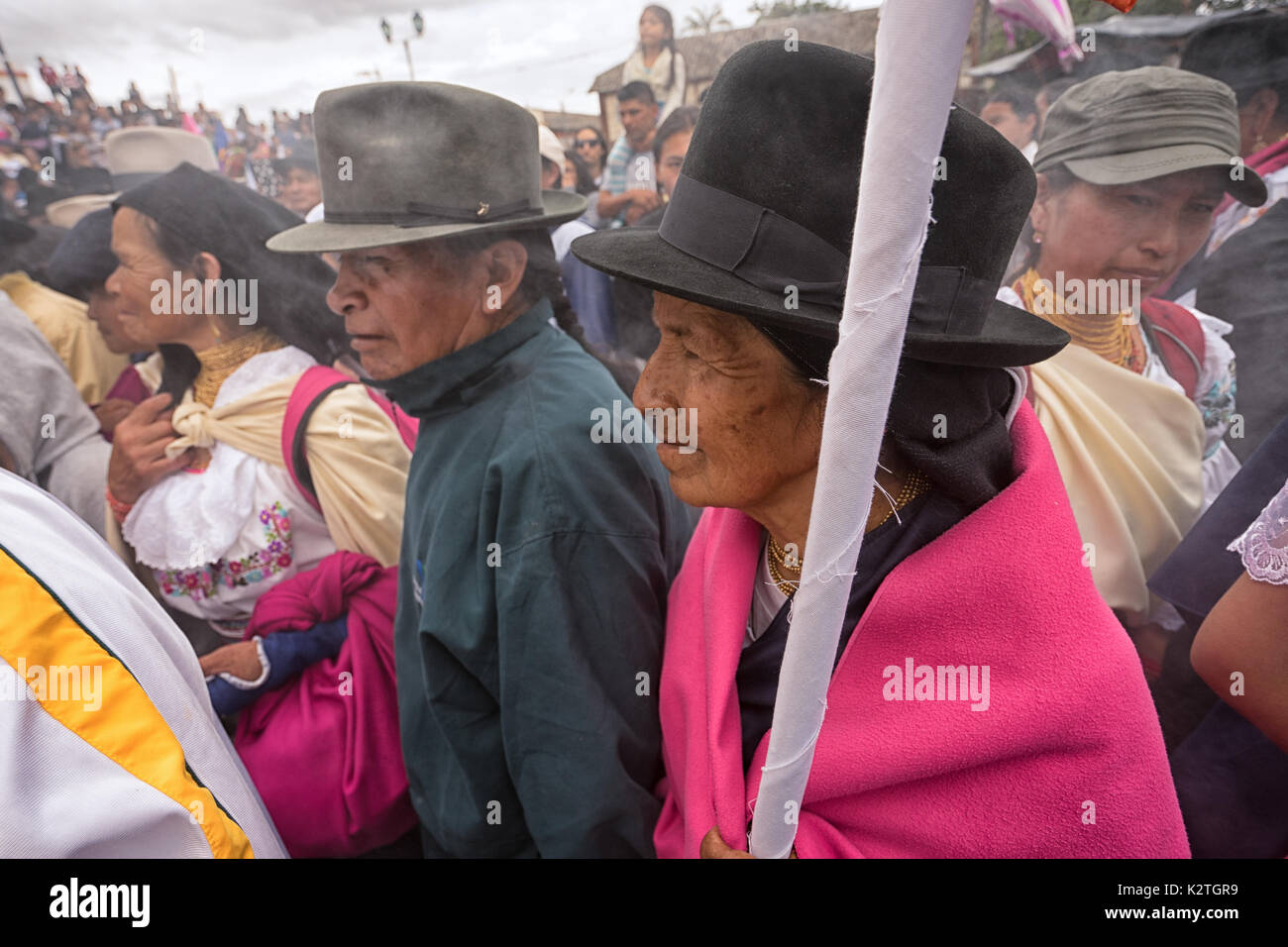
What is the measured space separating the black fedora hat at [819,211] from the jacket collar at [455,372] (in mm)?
610

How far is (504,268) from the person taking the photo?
1541mm

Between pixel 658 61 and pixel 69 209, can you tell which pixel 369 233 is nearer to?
pixel 658 61

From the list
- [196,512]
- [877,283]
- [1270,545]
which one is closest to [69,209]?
[196,512]

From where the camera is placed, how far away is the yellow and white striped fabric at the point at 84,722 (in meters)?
0.75

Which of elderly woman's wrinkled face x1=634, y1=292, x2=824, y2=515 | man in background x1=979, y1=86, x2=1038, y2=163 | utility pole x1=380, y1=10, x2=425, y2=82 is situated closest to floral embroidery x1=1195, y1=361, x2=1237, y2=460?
man in background x1=979, y1=86, x2=1038, y2=163

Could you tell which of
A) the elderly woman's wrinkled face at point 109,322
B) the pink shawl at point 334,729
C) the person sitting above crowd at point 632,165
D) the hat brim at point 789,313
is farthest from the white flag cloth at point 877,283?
the elderly woman's wrinkled face at point 109,322

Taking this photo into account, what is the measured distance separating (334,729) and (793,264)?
4.81 feet

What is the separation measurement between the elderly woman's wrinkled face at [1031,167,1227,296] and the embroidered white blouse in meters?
1.75

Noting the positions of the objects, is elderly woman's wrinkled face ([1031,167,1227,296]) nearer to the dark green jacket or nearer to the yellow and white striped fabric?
the dark green jacket

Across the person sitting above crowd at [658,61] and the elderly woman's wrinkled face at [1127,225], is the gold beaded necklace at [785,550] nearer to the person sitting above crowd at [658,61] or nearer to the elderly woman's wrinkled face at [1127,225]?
the elderly woman's wrinkled face at [1127,225]

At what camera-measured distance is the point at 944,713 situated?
92 cm

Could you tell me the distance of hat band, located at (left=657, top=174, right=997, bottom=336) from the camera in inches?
34.0
